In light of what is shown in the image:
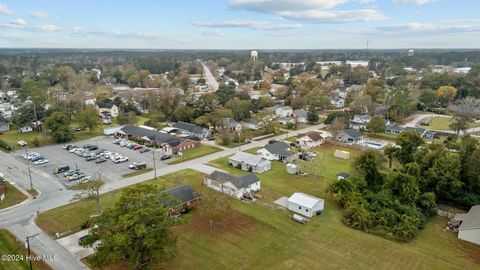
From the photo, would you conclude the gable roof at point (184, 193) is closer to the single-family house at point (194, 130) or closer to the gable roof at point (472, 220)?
the gable roof at point (472, 220)

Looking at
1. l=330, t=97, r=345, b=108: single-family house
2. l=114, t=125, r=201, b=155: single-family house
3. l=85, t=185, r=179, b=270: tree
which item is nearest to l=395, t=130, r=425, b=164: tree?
l=114, t=125, r=201, b=155: single-family house

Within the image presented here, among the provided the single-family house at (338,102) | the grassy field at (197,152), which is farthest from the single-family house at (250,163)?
the single-family house at (338,102)

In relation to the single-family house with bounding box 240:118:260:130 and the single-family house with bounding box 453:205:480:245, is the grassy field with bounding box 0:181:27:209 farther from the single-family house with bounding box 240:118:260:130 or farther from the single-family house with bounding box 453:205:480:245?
the single-family house with bounding box 240:118:260:130

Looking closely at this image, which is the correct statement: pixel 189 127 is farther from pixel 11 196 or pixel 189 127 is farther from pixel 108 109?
pixel 11 196

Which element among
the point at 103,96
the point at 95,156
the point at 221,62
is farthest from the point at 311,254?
the point at 221,62

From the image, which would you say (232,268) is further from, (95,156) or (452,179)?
(95,156)

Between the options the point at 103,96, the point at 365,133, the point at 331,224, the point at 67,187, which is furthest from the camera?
the point at 103,96

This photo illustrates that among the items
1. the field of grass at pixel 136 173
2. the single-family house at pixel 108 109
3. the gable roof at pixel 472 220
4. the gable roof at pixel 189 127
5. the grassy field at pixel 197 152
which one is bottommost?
the grassy field at pixel 197 152

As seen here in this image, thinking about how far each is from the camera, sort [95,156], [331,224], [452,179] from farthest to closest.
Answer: [95,156] < [452,179] < [331,224]
